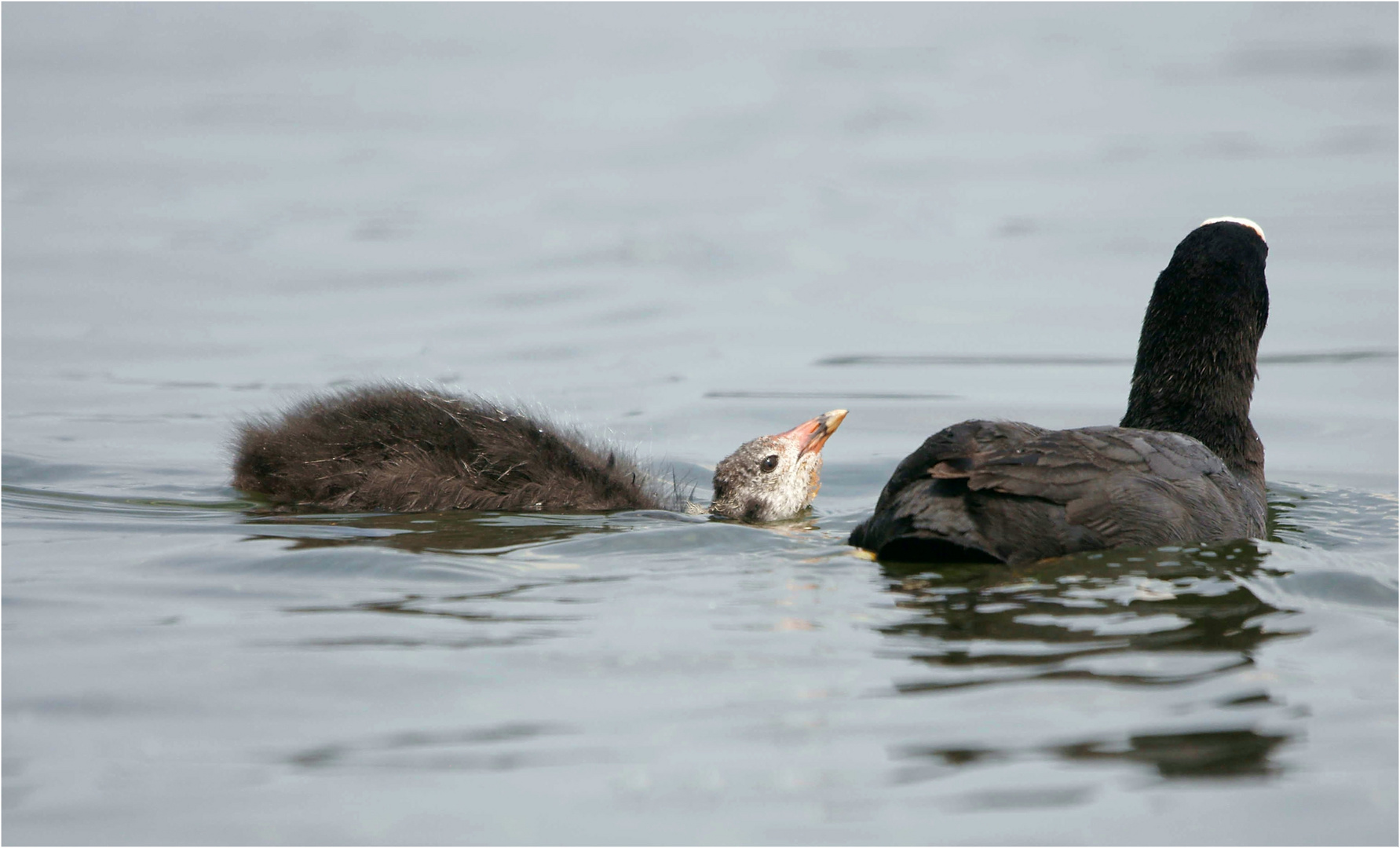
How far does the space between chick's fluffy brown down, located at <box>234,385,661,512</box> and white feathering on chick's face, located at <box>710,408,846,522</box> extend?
0.44 meters

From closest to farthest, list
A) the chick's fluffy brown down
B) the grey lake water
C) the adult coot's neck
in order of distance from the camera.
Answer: the grey lake water < the chick's fluffy brown down < the adult coot's neck

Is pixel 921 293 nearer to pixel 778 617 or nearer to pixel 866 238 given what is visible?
pixel 866 238

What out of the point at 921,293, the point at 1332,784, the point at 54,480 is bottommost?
the point at 1332,784

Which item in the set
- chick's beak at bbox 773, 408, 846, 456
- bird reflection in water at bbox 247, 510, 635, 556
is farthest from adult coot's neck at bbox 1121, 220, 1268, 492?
bird reflection in water at bbox 247, 510, 635, 556

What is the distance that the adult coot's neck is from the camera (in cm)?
741

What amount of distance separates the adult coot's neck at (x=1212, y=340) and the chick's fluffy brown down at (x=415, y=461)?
8.32ft

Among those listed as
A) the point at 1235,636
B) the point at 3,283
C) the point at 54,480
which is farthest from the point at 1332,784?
the point at 3,283

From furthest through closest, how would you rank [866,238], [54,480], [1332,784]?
[866,238] → [54,480] → [1332,784]

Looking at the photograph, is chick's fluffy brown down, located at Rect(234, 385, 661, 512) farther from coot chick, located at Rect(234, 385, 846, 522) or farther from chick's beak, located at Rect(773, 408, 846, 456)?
chick's beak, located at Rect(773, 408, 846, 456)

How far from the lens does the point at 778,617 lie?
5.37m

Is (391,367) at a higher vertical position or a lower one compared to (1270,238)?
lower

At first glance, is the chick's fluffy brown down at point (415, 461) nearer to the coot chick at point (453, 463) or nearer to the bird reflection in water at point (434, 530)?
the coot chick at point (453, 463)

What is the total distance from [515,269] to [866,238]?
3693mm

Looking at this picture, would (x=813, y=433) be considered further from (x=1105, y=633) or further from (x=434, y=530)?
(x=1105, y=633)
